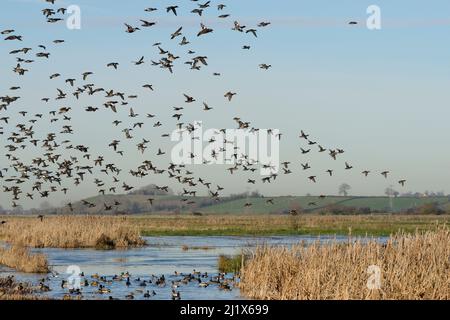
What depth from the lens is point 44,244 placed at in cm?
6250

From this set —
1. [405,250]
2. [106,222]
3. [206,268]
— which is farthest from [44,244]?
[405,250]

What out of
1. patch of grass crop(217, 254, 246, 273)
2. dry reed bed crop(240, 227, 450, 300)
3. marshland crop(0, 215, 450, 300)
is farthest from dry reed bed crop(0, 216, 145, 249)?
dry reed bed crop(240, 227, 450, 300)

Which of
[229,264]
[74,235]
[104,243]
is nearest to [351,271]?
[229,264]

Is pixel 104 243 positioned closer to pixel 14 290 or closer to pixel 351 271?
pixel 14 290

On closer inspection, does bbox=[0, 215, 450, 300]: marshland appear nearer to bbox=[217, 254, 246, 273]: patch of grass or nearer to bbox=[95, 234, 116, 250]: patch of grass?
bbox=[217, 254, 246, 273]: patch of grass

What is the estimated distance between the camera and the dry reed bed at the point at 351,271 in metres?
26.3

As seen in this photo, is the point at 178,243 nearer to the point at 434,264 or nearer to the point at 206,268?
the point at 206,268

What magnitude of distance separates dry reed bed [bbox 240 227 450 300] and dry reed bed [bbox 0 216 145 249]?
99.0 feet

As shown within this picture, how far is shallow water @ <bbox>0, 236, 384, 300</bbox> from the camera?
33.7 m

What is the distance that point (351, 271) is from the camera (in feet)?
88.2

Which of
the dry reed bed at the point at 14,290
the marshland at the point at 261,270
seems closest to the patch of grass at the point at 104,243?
the marshland at the point at 261,270
